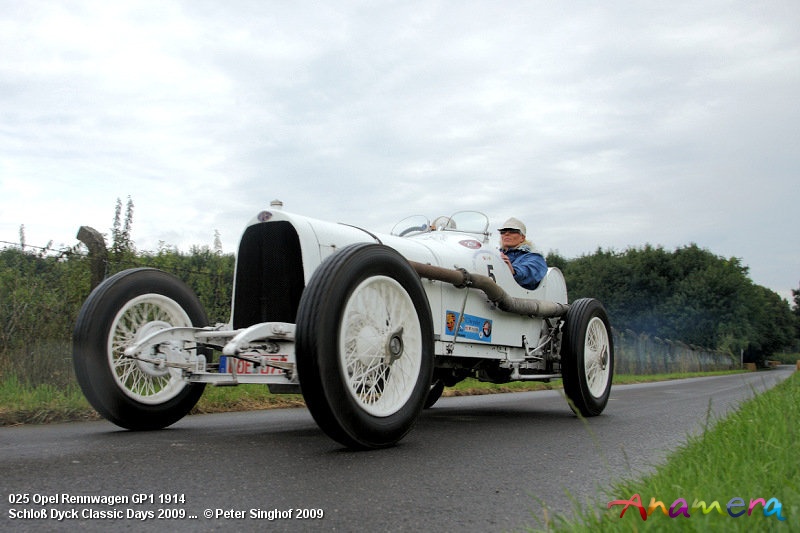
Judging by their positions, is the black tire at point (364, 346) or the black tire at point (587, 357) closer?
the black tire at point (364, 346)

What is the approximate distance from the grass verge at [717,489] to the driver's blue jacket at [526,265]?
127 inches

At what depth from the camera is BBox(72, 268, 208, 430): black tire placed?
4344 mm

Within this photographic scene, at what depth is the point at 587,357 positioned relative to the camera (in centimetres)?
679

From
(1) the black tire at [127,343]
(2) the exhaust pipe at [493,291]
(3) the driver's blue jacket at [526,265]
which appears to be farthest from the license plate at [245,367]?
(3) the driver's blue jacket at [526,265]

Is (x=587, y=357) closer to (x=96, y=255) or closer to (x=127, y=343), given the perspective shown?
(x=127, y=343)

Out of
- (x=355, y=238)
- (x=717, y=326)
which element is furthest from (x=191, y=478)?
(x=717, y=326)

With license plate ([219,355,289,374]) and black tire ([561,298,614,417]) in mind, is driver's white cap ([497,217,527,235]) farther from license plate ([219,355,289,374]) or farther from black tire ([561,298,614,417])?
license plate ([219,355,289,374])

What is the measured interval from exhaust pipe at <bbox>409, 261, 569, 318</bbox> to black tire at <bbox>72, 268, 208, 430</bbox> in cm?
179

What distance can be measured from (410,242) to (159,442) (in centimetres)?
245

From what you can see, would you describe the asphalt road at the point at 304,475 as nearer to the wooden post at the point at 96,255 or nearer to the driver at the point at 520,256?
the driver at the point at 520,256

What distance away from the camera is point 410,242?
545 centimetres

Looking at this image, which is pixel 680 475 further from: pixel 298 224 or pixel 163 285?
pixel 163 285

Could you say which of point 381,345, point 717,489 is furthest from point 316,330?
point 717,489

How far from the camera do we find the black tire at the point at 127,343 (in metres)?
4.34
